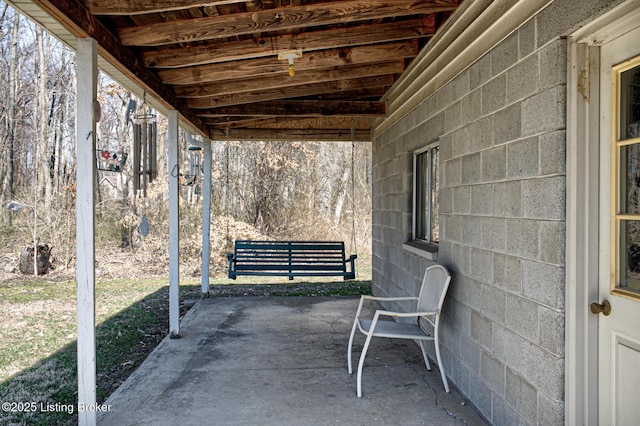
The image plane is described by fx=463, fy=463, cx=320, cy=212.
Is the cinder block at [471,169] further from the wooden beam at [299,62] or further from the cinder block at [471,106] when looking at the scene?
the wooden beam at [299,62]

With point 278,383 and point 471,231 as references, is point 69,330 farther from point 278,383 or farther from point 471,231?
point 471,231

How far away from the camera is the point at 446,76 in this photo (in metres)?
3.39

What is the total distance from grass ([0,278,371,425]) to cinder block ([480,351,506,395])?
2426 mm

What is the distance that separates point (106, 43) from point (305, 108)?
2.87m

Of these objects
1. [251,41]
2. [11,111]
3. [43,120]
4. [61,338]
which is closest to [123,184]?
[43,120]

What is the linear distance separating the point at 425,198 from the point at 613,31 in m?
2.76

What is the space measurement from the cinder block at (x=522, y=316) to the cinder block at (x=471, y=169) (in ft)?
2.56

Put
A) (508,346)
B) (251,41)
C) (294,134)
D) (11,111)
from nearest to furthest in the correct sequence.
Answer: (508,346)
(251,41)
(294,134)
(11,111)

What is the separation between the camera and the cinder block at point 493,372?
8.10 ft

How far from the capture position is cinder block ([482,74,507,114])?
8.14 ft

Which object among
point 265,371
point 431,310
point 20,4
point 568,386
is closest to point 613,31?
point 568,386

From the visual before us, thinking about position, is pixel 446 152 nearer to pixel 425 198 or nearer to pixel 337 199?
pixel 425 198

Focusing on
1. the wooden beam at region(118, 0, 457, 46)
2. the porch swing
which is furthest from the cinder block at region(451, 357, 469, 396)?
the porch swing

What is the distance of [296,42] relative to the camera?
356cm
